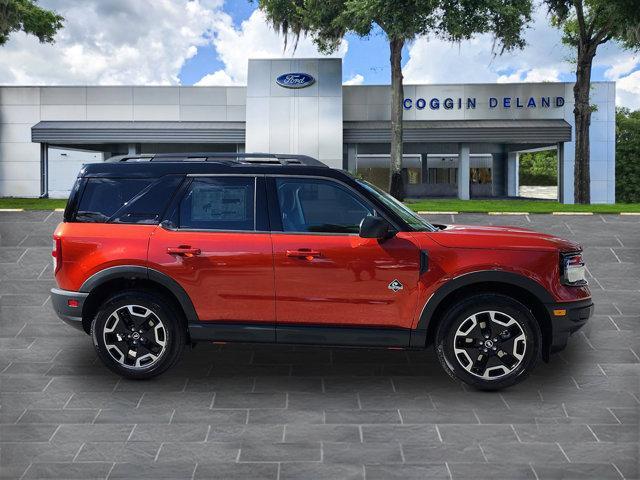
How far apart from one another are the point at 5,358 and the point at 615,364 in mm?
5999

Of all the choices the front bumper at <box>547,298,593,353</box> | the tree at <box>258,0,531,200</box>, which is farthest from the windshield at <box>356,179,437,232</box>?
the tree at <box>258,0,531,200</box>

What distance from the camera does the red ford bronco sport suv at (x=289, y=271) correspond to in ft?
19.7

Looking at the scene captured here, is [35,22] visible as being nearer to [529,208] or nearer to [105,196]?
[529,208]

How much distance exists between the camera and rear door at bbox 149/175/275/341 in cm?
617

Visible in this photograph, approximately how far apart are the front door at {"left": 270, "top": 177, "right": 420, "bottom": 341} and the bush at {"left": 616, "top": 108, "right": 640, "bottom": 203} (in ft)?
151

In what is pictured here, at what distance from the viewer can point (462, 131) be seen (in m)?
34.3

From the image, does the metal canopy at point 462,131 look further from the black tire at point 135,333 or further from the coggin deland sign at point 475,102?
the black tire at point 135,333

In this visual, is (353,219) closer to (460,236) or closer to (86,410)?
(460,236)

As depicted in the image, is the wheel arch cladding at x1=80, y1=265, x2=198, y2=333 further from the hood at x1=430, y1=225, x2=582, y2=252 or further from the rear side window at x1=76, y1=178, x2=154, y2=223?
the hood at x1=430, y1=225, x2=582, y2=252

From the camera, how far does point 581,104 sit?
2692 cm

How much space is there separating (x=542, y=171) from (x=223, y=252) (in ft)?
222

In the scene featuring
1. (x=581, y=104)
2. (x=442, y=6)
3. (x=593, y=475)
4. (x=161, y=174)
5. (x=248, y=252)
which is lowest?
(x=593, y=475)

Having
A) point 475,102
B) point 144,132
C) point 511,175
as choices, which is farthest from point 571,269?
point 511,175

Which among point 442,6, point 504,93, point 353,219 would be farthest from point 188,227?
point 504,93
